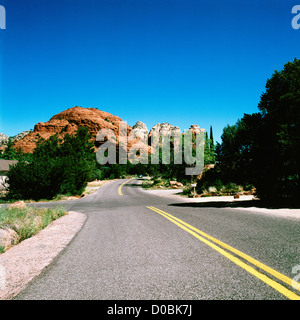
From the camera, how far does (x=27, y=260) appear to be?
12.9 ft

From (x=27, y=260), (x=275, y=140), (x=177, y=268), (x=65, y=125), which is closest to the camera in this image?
(x=177, y=268)

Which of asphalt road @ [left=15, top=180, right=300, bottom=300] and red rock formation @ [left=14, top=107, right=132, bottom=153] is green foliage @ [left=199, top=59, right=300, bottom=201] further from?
red rock formation @ [left=14, top=107, right=132, bottom=153]

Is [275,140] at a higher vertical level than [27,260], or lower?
higher

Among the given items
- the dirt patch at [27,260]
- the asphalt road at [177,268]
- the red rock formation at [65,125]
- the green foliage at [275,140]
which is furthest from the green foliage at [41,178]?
the red rock formation at [65,125]

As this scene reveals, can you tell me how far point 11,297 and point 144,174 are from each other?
83708 millimetres

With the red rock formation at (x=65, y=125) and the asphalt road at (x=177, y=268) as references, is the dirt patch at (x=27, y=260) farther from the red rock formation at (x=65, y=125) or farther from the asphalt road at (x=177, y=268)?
the red rock formation at (x=65, y=125)

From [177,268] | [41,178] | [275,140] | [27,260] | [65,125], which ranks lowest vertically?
[27,260]

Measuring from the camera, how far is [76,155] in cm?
3650

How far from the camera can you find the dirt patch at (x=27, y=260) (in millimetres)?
2944

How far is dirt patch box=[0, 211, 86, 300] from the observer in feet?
9.66

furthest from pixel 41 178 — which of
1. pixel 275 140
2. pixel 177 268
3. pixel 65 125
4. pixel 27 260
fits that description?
pixel 65 125

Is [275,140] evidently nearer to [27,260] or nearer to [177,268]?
[177,268]

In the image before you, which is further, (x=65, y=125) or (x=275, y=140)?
(x=65, y=125)
